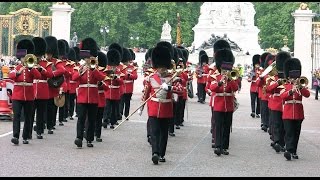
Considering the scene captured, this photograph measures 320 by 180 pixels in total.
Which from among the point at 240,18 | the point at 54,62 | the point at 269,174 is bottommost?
the point at 269,174

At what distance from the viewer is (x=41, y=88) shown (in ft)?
42.0

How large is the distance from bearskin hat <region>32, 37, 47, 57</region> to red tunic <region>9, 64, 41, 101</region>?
0.99 metres

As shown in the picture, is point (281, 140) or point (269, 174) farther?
point (281, 140)

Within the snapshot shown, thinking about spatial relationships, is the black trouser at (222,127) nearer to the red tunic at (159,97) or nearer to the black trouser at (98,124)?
the red tunic at (159,97)

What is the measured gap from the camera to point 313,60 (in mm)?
29438

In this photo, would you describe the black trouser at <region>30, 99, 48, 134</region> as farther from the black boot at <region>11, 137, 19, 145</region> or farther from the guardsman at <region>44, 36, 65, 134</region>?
the black boot at <region>11, 137, 19, 145</region>

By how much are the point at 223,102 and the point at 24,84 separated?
9.89 ft

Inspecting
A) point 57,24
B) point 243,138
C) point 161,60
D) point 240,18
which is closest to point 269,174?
point 161,60

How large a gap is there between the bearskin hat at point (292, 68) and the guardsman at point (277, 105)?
0.26 m

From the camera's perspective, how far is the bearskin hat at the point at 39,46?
13039 mm

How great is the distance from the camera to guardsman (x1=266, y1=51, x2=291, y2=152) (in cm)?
1203

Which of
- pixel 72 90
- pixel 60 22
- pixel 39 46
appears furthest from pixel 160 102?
pixel 60 22

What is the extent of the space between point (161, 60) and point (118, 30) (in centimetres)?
5029

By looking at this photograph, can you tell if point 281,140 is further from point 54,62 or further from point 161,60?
point 54,62
